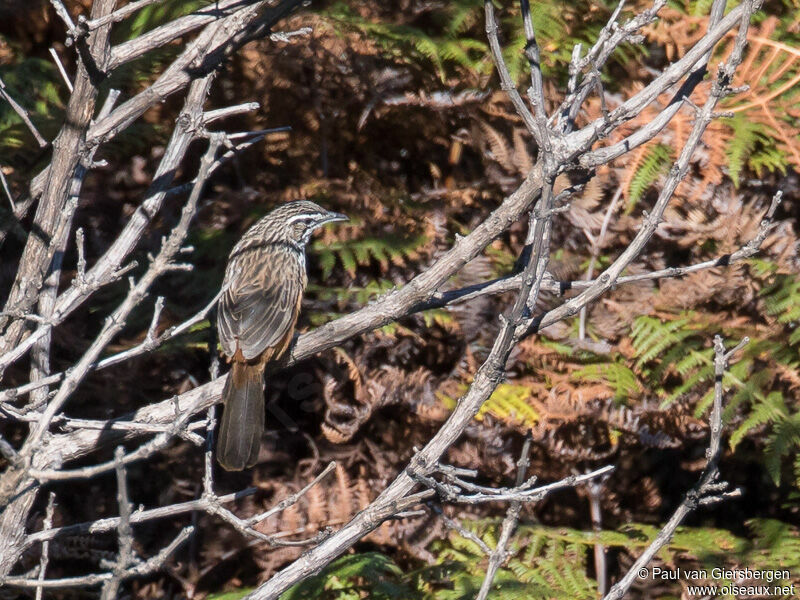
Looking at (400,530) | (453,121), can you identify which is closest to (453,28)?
(453,121)

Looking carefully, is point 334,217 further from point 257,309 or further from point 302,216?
point 257,309

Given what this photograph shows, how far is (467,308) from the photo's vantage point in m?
5.29

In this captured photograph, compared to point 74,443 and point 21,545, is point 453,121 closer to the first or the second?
point 74,443

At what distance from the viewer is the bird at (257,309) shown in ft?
13.5

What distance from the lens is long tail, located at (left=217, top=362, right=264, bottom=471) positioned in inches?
160

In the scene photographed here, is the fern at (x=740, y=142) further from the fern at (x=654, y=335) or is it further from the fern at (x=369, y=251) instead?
the fern at (x=369, y=251)

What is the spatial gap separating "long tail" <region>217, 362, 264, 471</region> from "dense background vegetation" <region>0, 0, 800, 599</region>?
2.59 ft

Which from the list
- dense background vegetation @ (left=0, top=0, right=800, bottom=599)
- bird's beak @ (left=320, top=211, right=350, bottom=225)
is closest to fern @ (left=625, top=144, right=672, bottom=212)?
dense background vegetation @ (left=0, top=0, right=800, bottom=599)

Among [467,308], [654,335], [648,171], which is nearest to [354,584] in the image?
[467,308]

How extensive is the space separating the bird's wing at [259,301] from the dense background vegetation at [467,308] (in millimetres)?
286

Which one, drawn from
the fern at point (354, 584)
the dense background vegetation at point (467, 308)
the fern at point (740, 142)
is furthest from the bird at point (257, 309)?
the fern at point (740, 142)

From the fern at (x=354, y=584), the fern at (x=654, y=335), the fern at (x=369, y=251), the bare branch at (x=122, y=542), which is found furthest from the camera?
the fern at (x=369, y=251)

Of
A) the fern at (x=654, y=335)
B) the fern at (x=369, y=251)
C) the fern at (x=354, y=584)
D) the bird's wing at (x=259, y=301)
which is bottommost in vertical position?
the fern at (x=354, y=584)

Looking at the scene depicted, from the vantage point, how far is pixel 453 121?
225 inches
